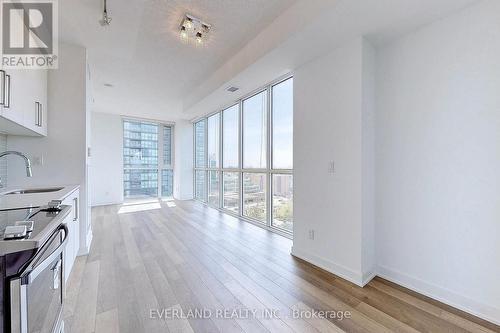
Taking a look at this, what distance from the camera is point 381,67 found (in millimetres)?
2352

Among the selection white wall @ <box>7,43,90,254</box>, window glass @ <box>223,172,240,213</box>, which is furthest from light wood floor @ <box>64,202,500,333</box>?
window glass @ <box>223,172,240,213</box>

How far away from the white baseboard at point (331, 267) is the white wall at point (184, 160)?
520cm

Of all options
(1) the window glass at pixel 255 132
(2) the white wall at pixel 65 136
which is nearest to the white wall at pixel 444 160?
(1) the window glass at pixel 255 132

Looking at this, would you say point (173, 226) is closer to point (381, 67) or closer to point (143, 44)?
point (143, 44)

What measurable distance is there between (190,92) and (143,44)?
1982mm

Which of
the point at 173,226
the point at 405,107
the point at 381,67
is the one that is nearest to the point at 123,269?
the point at 173,226

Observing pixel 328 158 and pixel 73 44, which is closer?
pixel 328 158

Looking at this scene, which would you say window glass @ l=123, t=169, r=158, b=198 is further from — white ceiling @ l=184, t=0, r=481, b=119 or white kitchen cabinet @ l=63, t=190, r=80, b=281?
white ceiling @ l=184, t=0, r=481, b=119

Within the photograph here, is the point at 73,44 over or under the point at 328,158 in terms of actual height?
over

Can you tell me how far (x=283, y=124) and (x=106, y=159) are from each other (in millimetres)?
5651

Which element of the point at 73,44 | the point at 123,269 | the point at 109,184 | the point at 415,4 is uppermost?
the point at 73,44

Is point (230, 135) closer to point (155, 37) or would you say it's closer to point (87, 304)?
point (155, 37)

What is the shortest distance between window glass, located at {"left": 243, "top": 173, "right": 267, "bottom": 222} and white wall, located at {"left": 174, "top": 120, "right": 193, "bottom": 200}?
3193mm

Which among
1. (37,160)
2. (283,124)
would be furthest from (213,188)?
(37,160)
